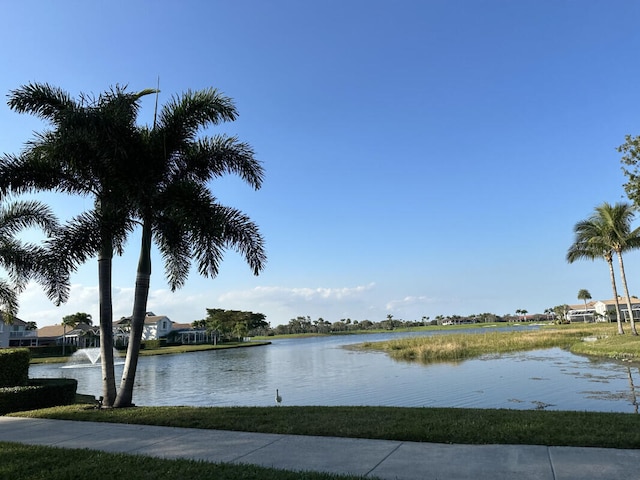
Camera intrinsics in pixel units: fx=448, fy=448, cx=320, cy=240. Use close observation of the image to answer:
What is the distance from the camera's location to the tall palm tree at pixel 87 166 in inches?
492

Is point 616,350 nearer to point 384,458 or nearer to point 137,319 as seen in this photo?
point 384,458

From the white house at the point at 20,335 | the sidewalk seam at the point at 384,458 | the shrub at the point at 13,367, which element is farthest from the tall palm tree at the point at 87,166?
the white house at the point at 20,335

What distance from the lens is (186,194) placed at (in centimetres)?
1285

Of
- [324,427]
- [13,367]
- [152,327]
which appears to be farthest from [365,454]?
[152,327]

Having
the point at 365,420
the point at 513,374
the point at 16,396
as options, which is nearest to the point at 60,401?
the point at 16,396

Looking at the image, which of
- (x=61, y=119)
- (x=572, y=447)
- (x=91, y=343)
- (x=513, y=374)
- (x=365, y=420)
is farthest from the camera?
(x=91, y=343)

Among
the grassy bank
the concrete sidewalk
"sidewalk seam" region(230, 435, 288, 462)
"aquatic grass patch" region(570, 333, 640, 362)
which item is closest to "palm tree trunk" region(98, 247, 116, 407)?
the concrete sidewalk

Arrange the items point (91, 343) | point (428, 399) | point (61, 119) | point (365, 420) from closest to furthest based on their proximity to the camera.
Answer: point (365, 420) < point (61, 119) < point (428, 399) < point (91, 343)

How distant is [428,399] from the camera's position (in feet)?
56.7

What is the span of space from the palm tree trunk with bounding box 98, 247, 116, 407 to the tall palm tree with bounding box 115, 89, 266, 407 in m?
0.59

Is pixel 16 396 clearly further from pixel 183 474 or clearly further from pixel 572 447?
pixel 572 447

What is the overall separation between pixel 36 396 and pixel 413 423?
1180 centimetres

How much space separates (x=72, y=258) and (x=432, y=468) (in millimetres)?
11089

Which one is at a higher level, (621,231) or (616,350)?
(621,231)
